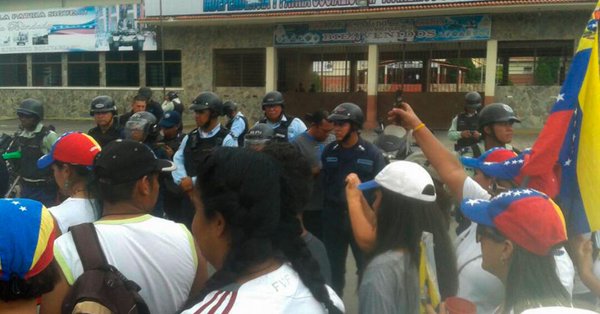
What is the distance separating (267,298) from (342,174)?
318 cm

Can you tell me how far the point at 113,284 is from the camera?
5.67 feet

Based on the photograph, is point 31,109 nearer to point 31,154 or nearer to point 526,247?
point 31,154

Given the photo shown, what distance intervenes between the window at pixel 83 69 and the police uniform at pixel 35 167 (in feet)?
64.9

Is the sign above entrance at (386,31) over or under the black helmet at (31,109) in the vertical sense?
over

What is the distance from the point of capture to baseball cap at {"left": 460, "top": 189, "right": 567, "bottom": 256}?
1887 millimetres

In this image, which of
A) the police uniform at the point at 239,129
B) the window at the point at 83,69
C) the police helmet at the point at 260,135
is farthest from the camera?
the window at the point at 83,69

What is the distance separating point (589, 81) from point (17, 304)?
2836mm

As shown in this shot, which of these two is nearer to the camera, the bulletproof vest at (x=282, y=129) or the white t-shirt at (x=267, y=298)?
the white t-shirt at (x=267, y=298)

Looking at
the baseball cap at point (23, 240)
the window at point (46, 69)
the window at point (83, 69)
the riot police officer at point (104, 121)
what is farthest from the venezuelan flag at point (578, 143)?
the window at point (46, 69)

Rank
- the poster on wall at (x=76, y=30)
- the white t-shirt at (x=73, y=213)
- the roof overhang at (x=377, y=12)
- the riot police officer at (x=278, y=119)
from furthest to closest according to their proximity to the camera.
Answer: the poster on wall at (x=76, y=30)
the roof overhang at (x=377, y=12)
the riot police officer at (x=278, y=119)
the white t-shirt at (x=73, y=213)

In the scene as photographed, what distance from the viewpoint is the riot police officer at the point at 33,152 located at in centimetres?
473

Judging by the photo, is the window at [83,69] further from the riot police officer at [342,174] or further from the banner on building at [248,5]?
the riot police officer at [342,174]

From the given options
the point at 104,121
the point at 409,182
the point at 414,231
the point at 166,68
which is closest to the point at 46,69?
the point at 166,68

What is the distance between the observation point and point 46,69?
24.7 metres
